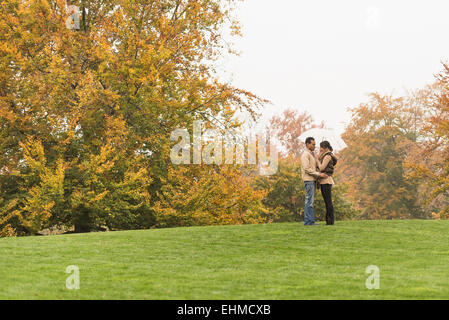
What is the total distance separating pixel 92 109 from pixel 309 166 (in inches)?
438

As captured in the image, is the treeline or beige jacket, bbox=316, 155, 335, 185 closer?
beige jacket, bbox=316, 155, 335, 185

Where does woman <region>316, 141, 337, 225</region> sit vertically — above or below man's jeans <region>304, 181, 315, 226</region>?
above

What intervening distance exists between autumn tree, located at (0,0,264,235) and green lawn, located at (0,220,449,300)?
680 centimetres

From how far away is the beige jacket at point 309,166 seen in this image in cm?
1248

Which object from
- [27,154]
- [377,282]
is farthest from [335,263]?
[27,154]

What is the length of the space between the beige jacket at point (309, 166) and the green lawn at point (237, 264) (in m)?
1.25

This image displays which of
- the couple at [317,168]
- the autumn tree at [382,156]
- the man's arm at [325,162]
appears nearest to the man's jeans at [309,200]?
the couple at [317,168]

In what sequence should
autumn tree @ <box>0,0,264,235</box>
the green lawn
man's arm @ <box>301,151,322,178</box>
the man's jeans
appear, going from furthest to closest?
1. autumn tree @ <box>0,0,264,235</box>
2. the man's jeans
3. man's arm @ <box>301,151,322,178</box>
4. the green lawn

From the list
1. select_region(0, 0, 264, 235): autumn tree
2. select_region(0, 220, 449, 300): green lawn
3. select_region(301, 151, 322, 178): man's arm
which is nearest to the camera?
select_region(0, 220, 449, 300): green lawn

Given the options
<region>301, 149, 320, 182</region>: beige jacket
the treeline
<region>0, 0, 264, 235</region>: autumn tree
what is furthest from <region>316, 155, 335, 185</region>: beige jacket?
the treeline

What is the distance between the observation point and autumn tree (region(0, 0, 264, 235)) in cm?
1919

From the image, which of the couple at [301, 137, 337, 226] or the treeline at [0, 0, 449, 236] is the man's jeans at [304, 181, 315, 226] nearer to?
the couple at [301, 137, 337, 226]
